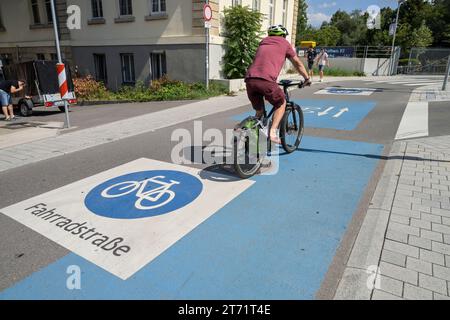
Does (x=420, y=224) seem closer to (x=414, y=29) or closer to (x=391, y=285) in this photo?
(x=391, y=285)

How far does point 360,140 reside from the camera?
6867 mm

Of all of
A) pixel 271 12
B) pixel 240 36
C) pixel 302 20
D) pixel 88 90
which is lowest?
pixel 88 90

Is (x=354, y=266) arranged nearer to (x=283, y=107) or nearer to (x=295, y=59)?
(x=283, y=107)

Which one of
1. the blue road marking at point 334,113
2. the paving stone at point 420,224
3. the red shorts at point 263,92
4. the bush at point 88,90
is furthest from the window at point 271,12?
the paving stone at point 420,224

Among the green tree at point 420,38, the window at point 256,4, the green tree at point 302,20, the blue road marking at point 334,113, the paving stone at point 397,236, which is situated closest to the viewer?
the paving stone at point 397,236

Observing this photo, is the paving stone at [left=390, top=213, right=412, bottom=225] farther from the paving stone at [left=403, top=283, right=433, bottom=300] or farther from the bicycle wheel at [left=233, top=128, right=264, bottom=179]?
the bicycle wheel at [left=233, top=128, right=264, bottom=179]

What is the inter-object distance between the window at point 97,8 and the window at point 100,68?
2241mm

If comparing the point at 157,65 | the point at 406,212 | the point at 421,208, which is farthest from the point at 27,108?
the point at 421,208

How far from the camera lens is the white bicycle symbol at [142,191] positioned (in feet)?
13.4

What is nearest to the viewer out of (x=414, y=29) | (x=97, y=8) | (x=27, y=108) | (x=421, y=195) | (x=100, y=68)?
(x=421, y=195)

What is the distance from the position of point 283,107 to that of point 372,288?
305 centimetres

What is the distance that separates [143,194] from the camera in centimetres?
431

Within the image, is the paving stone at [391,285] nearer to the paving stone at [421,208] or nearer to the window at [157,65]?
the paving stone at [421,208]

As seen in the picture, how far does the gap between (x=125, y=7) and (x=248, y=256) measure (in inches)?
705
